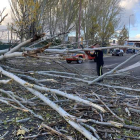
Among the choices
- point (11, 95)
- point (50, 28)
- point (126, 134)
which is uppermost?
point (50, 28)

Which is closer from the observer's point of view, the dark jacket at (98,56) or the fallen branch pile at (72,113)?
the fallen branch pile at (72,113)

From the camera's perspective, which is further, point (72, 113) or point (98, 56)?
point (98, 56)

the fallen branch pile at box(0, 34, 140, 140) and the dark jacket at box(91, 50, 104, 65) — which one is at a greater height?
the dark jacket at box(91, 50, 104, 65)

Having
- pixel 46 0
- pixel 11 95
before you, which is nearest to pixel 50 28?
pixel 46 0

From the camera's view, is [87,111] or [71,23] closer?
[87,111]

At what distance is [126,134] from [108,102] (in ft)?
3.89

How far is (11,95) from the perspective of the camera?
13.8ft

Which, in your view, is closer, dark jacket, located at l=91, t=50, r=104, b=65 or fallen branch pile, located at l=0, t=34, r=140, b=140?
fallen branch pile, located at l=0, t=34, r=140, b=140

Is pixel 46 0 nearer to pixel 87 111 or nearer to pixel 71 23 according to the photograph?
pixel 71 23

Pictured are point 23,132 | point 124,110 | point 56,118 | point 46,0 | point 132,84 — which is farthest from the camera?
point 46,0

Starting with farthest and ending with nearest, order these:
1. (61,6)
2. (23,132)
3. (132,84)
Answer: (61,6) → (132,84) → (23,132)

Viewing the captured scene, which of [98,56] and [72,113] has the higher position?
[98,56]

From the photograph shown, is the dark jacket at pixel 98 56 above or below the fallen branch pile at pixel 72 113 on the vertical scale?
above

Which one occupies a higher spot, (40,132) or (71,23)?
(71,23)
